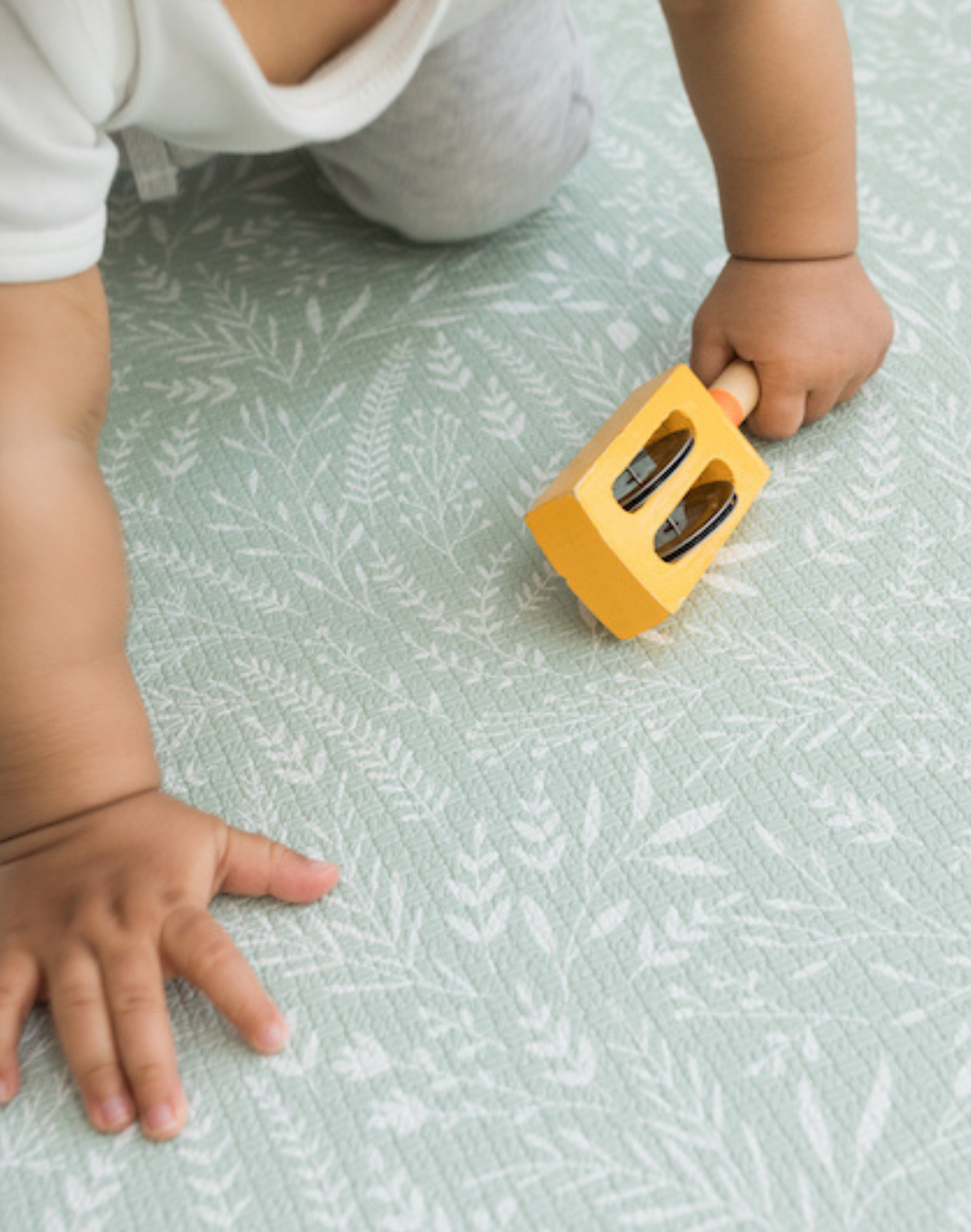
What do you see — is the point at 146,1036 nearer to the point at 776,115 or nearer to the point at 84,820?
the point at 84,820

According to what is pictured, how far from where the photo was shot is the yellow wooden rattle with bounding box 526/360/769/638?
56cm

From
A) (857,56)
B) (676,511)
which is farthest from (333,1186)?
(857,56)

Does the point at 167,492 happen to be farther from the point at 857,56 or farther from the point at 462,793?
the point at 857,56

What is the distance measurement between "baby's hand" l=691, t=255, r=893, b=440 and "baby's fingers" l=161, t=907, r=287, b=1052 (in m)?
0.32

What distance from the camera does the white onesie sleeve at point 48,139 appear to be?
0.53 m

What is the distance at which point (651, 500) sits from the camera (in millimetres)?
575

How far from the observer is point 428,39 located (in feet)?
2.07

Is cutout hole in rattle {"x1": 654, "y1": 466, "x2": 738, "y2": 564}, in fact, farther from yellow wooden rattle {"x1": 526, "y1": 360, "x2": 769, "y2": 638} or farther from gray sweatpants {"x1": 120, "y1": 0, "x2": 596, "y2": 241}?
gray sweatpants {"x1": 120, "y1": 0, "x2": 596, "y2": 241}

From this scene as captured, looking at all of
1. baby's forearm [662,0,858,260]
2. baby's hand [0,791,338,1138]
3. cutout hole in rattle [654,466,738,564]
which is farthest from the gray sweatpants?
baby's hand [0,791,338,1138]

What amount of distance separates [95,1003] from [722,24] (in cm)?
45

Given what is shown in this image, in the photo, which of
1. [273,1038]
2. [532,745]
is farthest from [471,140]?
[273,1038]

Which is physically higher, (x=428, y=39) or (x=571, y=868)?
(x=428, y=39)

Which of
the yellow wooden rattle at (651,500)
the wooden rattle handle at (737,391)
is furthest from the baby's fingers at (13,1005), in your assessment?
the wooden rattle handle at (737,391)

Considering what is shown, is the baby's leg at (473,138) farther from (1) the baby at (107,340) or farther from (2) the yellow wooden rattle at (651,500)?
(2) the yellow wooden rattle at (651,500)
